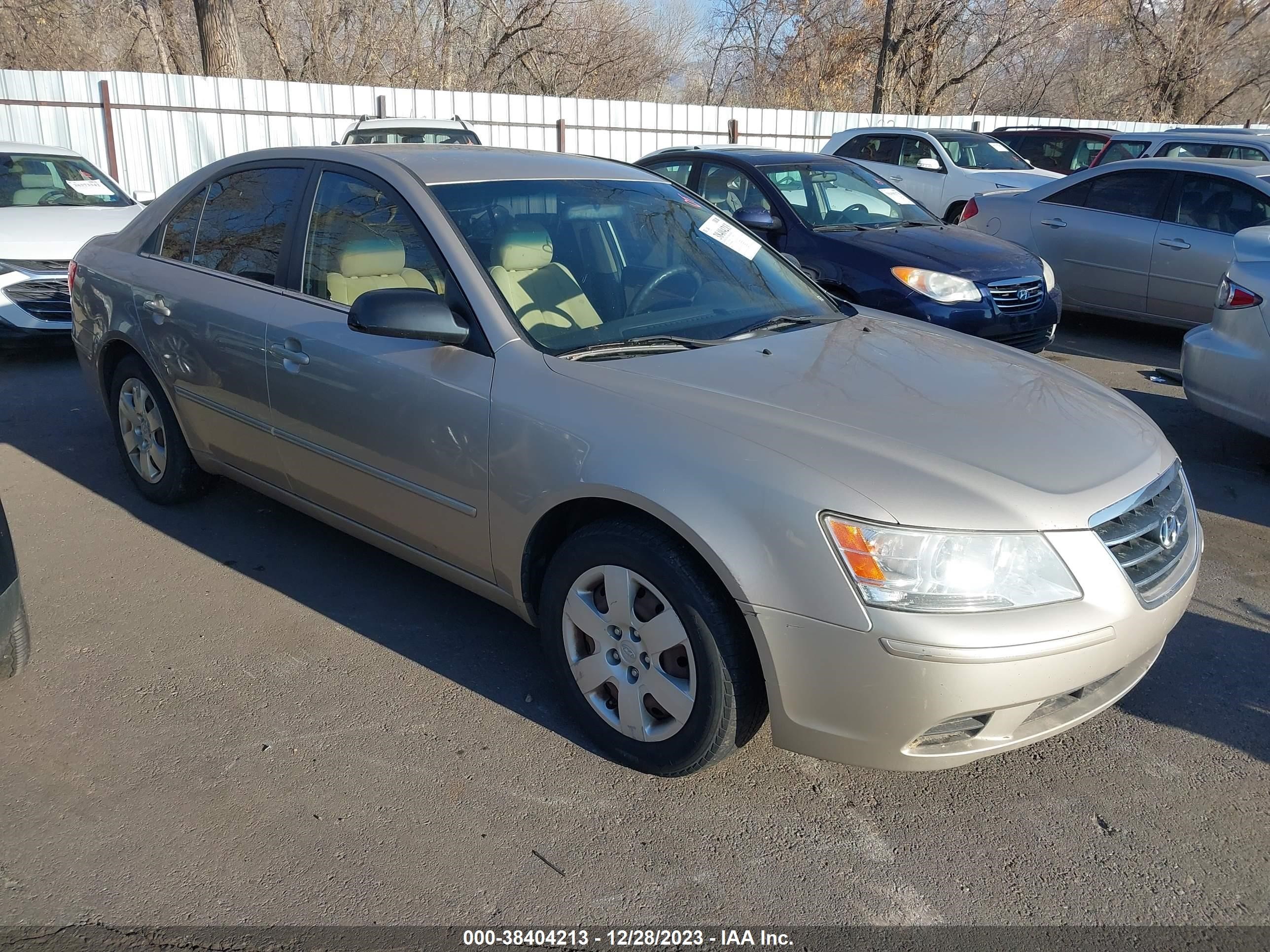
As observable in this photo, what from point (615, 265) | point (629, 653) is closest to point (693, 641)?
point (629, 653)

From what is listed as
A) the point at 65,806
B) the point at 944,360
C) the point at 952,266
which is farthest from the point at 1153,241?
the point at 65,806

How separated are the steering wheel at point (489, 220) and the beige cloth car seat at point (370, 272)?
245 millimetres

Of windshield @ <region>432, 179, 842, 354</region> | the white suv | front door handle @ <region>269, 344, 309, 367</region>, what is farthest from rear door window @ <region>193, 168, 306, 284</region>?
the white suv

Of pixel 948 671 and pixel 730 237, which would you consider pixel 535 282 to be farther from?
pixel 948 671

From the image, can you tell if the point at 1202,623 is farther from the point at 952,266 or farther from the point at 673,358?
the point at 952,266

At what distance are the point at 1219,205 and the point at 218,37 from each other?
46.9 feet

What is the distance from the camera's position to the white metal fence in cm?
1439

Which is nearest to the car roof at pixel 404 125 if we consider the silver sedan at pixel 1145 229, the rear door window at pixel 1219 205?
the silver sedan at pixel 1145 229

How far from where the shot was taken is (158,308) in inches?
177

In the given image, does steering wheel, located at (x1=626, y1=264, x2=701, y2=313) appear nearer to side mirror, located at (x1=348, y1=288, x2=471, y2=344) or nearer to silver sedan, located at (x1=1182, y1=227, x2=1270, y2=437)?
side mirror, located at (x1=348, y1=288, x2=471, y2=344)

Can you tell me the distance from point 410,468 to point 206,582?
4.40 feet

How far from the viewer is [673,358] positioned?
127 inches

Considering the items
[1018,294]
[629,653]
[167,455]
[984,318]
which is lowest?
[167,455]

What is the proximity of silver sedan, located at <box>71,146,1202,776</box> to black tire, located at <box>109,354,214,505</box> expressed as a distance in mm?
152
